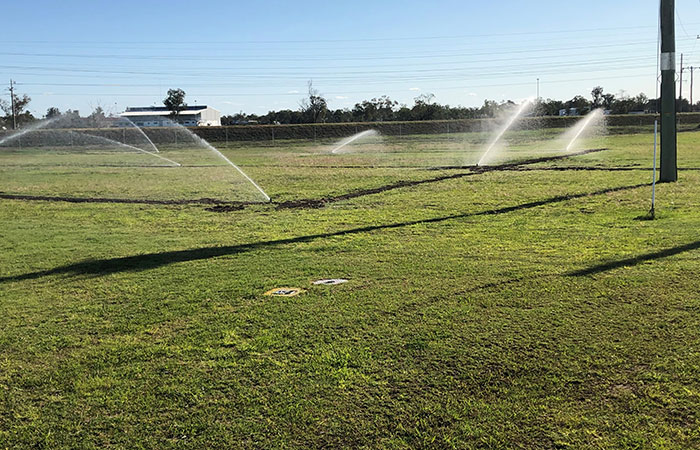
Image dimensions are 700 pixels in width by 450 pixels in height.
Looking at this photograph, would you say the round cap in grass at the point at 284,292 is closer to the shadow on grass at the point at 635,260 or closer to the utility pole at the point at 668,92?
the shadow on grass at the point at 635,260

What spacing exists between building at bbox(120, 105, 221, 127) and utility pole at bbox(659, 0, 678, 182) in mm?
93701

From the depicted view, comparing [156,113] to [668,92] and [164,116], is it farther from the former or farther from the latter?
[668,92]

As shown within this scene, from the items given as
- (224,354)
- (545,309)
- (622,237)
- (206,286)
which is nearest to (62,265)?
(206,286)

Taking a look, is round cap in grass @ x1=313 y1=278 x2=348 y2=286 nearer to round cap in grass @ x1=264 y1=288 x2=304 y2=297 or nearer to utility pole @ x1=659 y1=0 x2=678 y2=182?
round cap in grass @ x1=264 y1=288 x2=304 y2=297

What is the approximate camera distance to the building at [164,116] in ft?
352

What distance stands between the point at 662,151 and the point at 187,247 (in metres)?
14.0

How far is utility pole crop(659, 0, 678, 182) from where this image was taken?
16.8 m

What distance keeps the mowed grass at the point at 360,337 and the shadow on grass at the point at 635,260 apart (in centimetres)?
6

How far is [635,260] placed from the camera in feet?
26.7

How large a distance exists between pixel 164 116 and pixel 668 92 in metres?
106

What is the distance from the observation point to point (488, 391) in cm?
442

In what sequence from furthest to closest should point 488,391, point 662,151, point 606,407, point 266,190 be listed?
point 266,190 → point 662,151 → point 488,391 → point 606,407

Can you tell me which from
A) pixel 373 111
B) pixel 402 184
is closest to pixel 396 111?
pixel 373 111

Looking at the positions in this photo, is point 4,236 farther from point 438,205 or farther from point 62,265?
point 438,205
